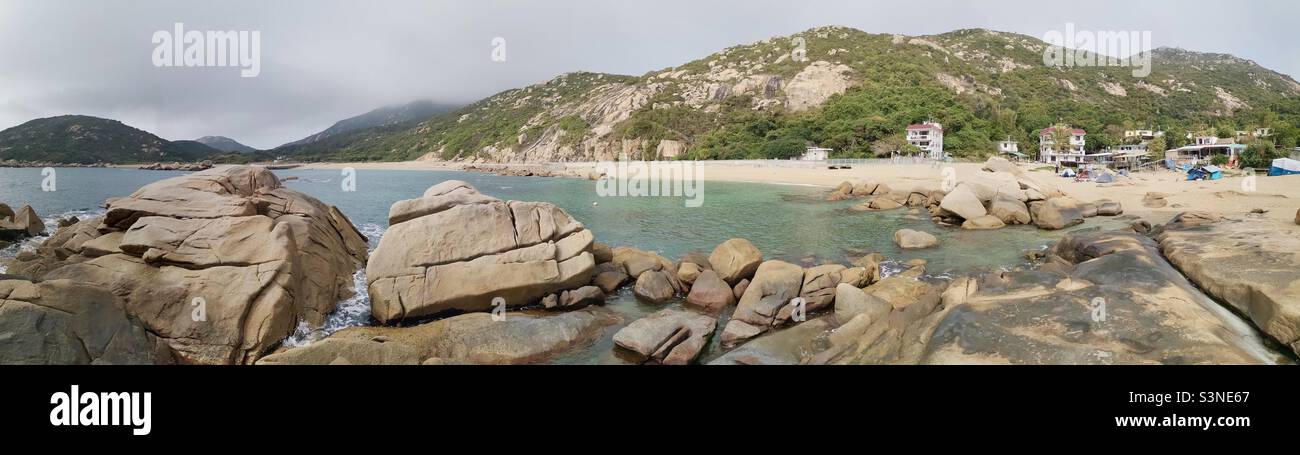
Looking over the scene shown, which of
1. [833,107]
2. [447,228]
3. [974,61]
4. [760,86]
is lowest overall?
[447,228]

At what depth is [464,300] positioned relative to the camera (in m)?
11.0

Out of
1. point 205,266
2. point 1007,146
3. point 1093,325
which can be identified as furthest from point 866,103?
point 205,266

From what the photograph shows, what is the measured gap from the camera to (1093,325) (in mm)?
7270

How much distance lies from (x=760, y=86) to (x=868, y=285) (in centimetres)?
10117

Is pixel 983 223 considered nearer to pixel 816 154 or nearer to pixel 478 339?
pixel 478 339

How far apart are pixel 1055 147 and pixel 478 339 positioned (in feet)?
285

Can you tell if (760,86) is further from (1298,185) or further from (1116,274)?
(1116,274)

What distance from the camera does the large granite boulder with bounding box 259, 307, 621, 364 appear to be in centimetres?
809

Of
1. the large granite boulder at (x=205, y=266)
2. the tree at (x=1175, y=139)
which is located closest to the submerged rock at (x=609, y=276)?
the large granite boulder at (x=205, y=266)

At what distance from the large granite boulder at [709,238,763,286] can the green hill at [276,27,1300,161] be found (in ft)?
202

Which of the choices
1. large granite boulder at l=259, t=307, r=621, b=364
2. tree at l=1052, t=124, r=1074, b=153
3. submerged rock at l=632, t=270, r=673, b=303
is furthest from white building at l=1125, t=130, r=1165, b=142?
large granite boulder at l=259, t=307, r=621, b=364

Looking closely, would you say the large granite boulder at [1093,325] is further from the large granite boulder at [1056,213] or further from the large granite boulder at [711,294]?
the large granite boulder at [1056,213]

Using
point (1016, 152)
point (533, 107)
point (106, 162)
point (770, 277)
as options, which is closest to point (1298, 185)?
point (770, 277)

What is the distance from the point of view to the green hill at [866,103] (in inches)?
3130
